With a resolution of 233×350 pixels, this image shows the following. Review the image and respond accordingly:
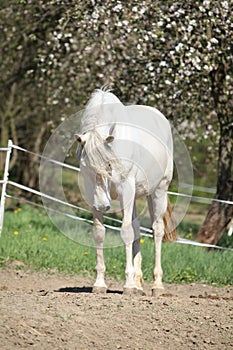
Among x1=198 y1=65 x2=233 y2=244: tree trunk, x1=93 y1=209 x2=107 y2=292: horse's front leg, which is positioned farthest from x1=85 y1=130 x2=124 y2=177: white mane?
x1=198 y1=65 x2=233 y2=244: tree trunk

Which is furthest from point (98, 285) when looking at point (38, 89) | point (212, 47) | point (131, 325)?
point (38, 89)

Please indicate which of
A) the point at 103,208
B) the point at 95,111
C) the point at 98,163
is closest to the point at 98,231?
the point at 103,208

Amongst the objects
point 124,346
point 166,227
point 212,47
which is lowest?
point 124,346

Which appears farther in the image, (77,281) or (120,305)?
(77,281)

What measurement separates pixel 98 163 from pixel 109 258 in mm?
3143

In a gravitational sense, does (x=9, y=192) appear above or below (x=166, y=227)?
above

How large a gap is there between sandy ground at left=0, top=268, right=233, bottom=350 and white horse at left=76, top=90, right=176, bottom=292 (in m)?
0.74

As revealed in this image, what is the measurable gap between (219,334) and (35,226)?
19.8 ft

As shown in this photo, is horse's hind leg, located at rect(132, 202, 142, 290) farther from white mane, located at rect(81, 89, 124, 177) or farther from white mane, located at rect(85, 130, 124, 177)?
white mane, located at rect(85, 130, 124, 177)

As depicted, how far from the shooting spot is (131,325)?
5441 millimetres

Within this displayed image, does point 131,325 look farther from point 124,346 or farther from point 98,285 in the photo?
point 98,285

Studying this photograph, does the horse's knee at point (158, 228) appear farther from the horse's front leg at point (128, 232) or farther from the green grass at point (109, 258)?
the green grass at point (109, 258)

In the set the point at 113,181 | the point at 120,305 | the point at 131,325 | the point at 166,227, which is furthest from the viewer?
the point at 166,227

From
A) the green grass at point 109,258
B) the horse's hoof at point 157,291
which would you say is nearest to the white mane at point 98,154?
the horse's hoof at point 157,291
